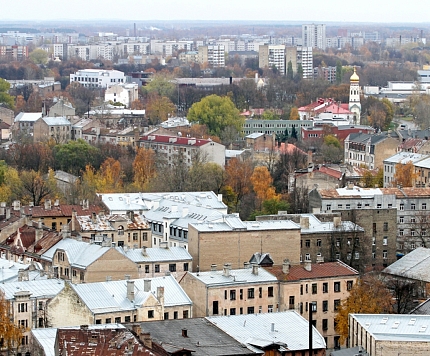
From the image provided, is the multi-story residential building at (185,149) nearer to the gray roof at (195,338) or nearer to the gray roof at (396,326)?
the gray roof at (396,326)

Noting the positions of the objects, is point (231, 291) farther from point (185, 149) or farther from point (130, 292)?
point (185, 149)

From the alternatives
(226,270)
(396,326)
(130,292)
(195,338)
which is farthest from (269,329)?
(226,270)

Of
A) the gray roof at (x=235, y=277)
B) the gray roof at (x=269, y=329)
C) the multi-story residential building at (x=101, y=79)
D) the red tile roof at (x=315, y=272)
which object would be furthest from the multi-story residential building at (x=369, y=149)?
the multi-story residential building at (x=101, y=79)

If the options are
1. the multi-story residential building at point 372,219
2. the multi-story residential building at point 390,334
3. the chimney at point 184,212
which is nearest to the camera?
the multi-story residential building at point 390,334

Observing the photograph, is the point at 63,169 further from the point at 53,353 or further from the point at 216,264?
the point at 53,353

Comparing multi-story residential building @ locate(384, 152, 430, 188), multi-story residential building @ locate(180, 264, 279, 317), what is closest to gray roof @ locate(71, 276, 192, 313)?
multi-story residential building @ locate(180, 264, 279, 317)
